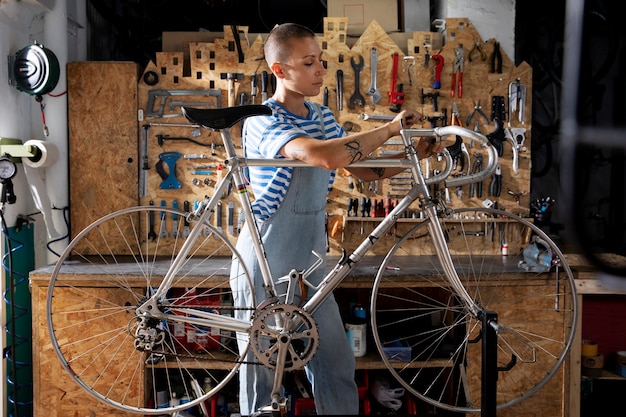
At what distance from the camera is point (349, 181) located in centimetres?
386

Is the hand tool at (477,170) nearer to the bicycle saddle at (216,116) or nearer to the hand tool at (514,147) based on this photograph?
the hand tool at (514,147)

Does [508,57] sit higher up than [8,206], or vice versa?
[508,57]

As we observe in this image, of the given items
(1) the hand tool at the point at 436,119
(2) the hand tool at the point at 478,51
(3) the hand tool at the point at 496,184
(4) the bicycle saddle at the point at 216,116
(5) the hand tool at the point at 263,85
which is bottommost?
(3) the hand tool at the point at 496,184

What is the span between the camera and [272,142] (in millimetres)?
2348

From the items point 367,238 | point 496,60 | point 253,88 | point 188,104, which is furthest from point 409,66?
point 367,238

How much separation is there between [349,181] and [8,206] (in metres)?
1.87

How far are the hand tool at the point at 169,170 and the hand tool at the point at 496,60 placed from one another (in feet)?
6.32

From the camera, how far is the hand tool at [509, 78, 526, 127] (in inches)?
150

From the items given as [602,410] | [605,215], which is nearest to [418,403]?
[602,410]

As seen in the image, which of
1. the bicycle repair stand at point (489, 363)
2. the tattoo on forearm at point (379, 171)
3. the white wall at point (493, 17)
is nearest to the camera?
the bicycle repair stand at point (489, 363)

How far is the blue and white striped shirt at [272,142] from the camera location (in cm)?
237

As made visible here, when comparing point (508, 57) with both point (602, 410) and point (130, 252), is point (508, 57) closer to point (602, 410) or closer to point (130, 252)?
point (602, 410)

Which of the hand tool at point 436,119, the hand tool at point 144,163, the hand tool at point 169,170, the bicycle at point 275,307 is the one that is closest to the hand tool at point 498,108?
the hand tool at point 436,119

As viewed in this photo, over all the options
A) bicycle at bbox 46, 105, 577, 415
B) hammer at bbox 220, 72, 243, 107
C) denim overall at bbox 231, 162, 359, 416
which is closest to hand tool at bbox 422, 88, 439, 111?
bicycle at bbox 46, 105, 577, 415
